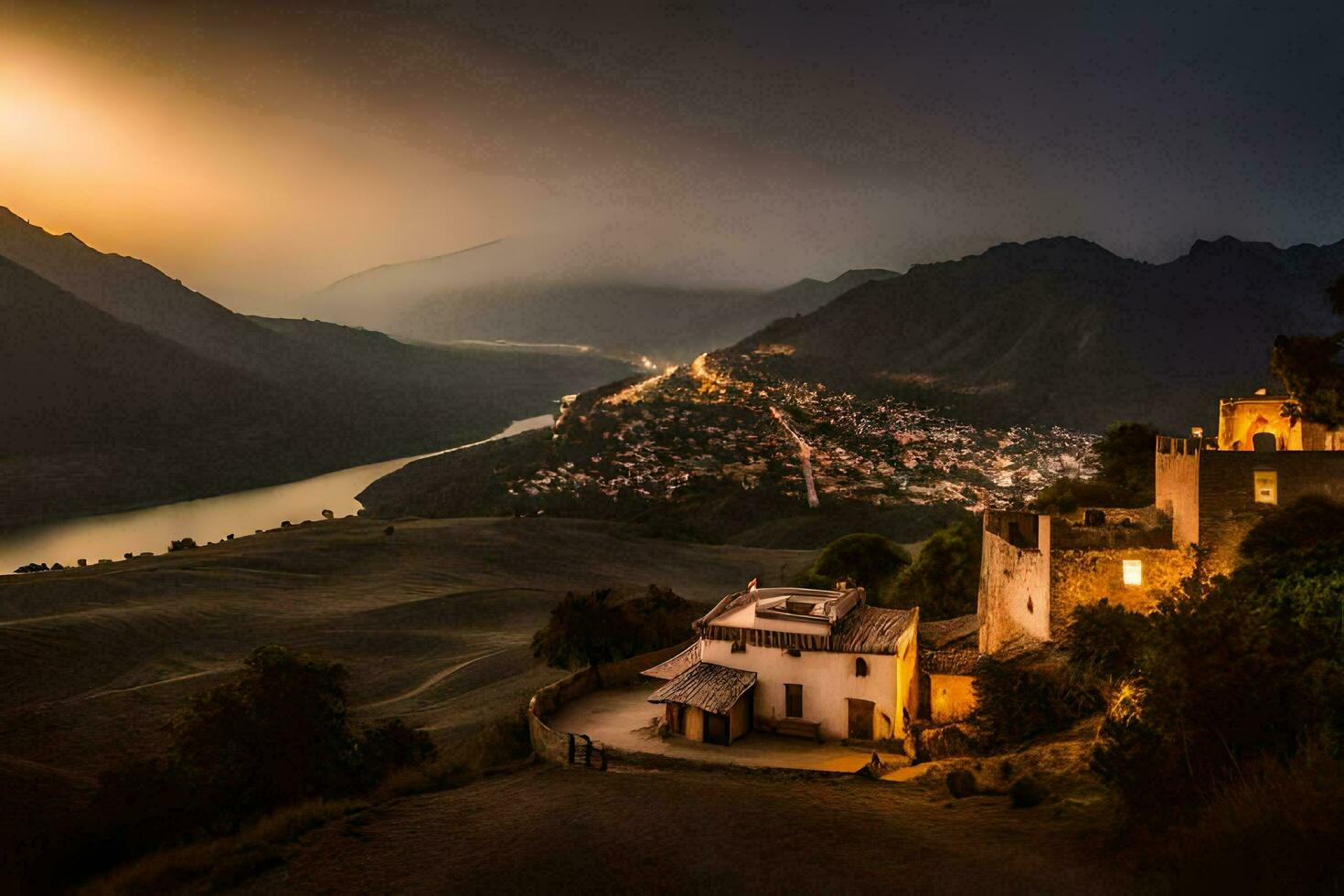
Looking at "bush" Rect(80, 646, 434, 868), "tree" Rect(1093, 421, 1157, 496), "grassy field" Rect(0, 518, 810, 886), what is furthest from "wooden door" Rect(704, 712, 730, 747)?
"tree" Rect(1093, 421, 1157, 496)

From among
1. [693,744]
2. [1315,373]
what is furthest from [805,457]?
[693,744]

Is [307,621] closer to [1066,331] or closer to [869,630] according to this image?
[869,630]

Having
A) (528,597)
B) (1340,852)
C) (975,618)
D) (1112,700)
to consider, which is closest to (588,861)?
(1340,852)

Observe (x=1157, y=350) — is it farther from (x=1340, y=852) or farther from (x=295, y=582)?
(x=1340, y=852)

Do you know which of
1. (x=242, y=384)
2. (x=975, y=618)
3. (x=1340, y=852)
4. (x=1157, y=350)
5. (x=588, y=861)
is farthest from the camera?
(x=242, y=384)

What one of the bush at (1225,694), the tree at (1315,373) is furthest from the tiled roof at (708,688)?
the tree at (1315,373)

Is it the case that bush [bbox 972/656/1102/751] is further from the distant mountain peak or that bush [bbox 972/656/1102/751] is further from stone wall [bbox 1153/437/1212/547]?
the distant mountain peak
